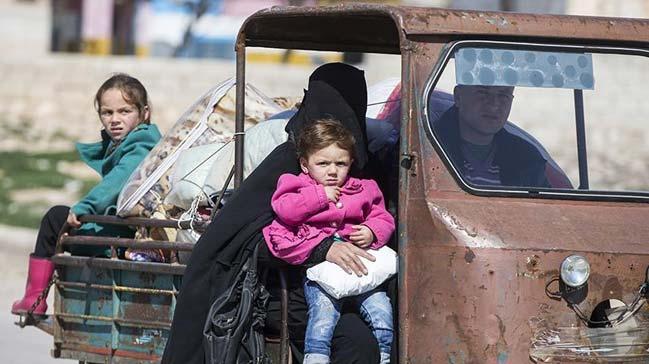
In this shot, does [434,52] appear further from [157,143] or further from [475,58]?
[157,143]

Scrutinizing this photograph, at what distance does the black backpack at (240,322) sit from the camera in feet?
15.2

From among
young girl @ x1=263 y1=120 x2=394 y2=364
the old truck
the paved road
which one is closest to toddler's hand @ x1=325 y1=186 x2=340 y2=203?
young girl @ x1=263 y1=120 x2=394 y2=364

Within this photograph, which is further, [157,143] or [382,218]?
[157,143]

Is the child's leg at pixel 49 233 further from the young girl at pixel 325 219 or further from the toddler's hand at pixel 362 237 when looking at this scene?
the toddler's hand at pixel 362 237

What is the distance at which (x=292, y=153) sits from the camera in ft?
16.0

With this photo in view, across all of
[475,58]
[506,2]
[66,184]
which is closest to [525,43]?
[475,58]

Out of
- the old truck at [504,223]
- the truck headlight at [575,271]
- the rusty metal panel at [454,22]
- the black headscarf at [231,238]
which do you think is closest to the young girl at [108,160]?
the rusty metal panel at [454,22]

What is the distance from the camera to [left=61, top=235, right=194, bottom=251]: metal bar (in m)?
5.41

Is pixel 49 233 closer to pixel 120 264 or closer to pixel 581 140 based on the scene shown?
pixel 120 264

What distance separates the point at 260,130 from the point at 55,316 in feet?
4.38

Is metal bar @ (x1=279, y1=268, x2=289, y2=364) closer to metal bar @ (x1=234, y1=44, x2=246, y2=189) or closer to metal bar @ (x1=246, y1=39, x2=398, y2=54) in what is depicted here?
metal bar @ (x1=234, y1=44, x2=246, y2=189)

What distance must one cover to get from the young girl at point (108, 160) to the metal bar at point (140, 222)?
5.0 inches

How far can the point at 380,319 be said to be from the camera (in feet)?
15.0

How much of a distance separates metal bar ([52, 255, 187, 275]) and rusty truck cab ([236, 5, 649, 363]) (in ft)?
4.23
